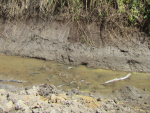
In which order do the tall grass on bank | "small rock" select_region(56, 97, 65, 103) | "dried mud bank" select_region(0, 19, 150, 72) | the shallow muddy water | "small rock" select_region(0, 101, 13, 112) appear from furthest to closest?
the tall grass on bank, "dried mud bank" select_region(0, 19, 150, 72), the shallow muddy water, "small rock" select_region(56, 97, 65, 103), "small rock" select_region(0, 101, 13, 112)

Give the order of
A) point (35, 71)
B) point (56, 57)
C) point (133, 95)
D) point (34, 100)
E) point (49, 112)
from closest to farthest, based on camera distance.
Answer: point (49, 112) → point (34, 100) → point (133, 95) → point (35, 71) → point (56, 57)

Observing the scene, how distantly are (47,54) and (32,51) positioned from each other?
47 cm

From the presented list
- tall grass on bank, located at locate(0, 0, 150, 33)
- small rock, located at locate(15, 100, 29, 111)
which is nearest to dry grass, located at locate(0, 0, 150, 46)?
tall grass on bank, located at locate(0, 0, 150, 33)

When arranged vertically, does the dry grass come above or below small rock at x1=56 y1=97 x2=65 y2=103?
above

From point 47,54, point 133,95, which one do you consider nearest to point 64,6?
point 47,54

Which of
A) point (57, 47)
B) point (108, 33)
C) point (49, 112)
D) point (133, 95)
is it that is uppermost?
point (108, 33)

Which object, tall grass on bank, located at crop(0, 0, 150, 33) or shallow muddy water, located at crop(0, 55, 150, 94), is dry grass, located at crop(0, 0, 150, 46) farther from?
shallow muddy water, located at crop(0, 55, 150, 94)

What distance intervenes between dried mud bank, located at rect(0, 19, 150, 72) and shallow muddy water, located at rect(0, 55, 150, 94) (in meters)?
0.21

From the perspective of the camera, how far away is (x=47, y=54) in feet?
13.7

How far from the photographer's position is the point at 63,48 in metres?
4.18

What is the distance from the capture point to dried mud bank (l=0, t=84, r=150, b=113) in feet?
6.70

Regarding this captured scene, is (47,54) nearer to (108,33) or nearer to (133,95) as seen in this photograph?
(108,33)

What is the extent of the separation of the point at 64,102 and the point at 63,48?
214 centimetres

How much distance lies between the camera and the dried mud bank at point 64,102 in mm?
2043
